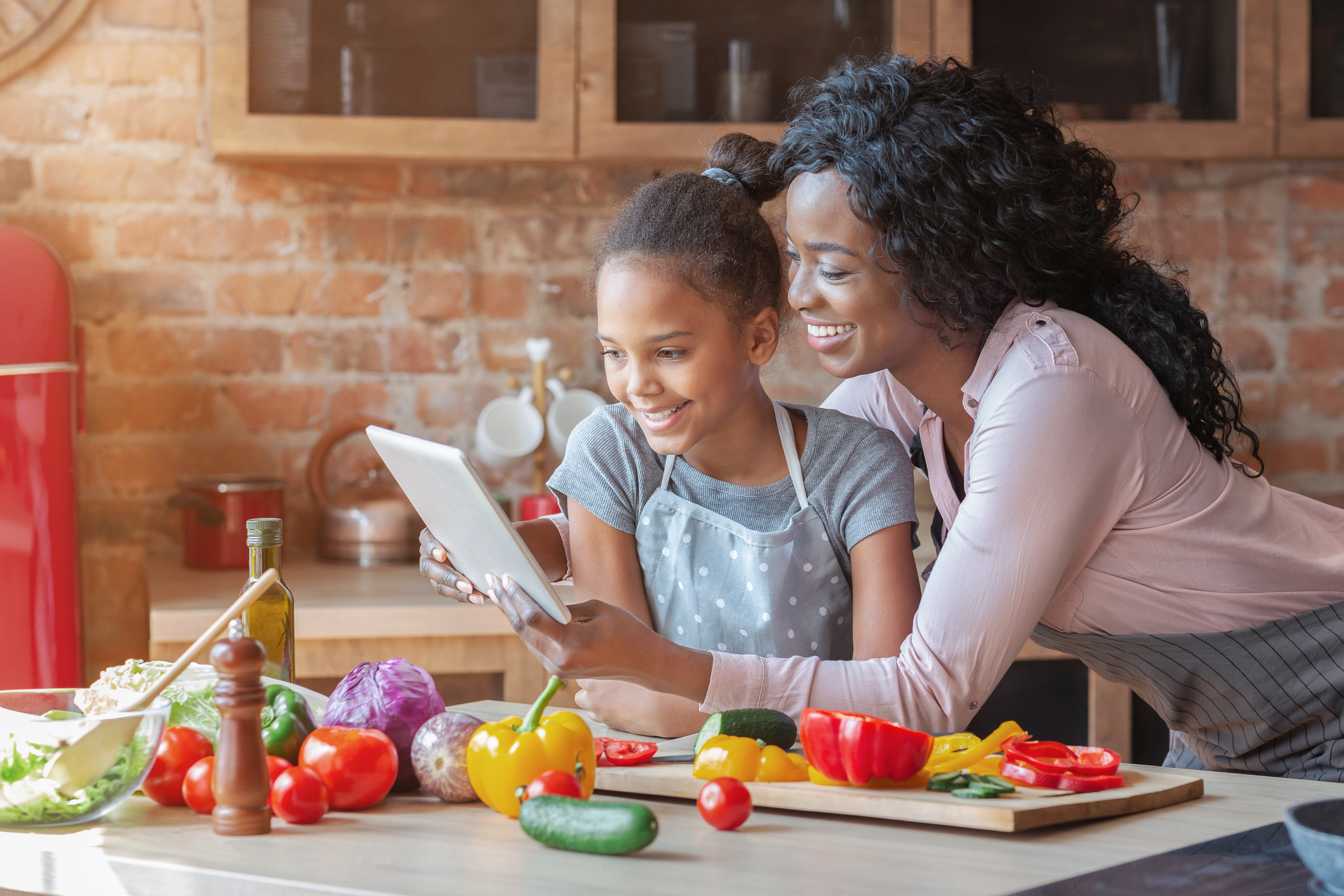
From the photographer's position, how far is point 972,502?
3.89 ft

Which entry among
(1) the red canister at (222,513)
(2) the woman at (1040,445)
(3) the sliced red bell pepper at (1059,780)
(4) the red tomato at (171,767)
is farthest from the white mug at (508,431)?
(3) the sliced red bell pepper at (1059,780)

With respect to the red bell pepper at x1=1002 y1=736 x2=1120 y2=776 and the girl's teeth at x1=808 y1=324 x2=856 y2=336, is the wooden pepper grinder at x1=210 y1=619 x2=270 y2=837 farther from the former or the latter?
the girl's teeth at x1=808 y1=324 x2=856 y2=336

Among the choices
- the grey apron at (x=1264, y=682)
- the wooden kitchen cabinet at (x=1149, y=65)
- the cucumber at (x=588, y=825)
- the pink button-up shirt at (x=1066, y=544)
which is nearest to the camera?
the cucumber at (x=588, y=825)

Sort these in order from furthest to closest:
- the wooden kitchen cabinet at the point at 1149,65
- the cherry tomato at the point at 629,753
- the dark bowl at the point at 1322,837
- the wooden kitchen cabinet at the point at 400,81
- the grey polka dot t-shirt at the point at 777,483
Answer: the wooden kitchen cabinet at the point at 1149,65 → the wooden kitchen cabinet at the point at 400,81 → the grey polka dot t-shirt at the point at 777,483 → the cherry tomato at the point at 629,753 → the dark bowl at the point at 1322,837

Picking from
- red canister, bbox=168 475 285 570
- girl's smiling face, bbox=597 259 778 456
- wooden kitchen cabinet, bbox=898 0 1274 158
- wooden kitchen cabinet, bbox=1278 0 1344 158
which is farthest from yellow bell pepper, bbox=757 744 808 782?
wooden kitchen cabinet, bbox=1278 0 1344 158

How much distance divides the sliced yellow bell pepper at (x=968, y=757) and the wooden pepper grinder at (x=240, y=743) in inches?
18.3

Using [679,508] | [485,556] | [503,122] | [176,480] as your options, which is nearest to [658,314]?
[679,508]

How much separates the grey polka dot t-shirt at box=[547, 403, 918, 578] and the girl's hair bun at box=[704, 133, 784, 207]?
244 mm

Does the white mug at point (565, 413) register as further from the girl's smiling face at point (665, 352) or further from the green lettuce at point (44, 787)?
the green lettuce at point (44, 787)

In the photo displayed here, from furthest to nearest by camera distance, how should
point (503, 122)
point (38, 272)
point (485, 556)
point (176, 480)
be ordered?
point (176, 480), point (503, 122), point (38, 272), point (485, 556)

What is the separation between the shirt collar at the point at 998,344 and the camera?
4.19 feet

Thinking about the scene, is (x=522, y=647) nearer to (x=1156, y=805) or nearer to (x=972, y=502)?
(x=972, y=502)

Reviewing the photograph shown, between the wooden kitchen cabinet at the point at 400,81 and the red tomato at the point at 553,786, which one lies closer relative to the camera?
the red tomato at the point at 553,786

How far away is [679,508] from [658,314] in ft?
0.75
